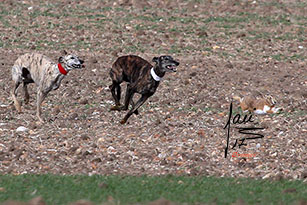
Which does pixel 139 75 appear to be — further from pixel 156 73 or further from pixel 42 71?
pixel 42 71

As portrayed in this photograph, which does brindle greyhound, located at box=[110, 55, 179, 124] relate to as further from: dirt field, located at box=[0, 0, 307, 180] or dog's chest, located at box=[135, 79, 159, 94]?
dirt field, located at box=[0, 0, 307, 180]

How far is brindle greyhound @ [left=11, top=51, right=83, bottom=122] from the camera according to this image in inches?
522

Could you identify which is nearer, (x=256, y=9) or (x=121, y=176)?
(x=121, y=176)

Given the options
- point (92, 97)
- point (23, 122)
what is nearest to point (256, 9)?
point (92, 97)

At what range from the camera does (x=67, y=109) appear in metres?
15.4

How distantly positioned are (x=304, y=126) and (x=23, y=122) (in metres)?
5.69

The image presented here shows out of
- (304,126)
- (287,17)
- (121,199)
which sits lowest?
(121,199)

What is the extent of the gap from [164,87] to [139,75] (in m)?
3.56

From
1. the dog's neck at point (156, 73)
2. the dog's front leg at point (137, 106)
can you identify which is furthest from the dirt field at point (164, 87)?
the dog's neck at point (156, 73)

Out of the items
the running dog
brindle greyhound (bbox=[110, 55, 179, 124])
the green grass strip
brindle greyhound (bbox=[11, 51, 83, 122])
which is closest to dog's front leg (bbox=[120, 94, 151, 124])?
brindle greyhound (bbox=[110, 55, 179, 124])

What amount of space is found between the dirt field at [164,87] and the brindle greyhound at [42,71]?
27.0 inches

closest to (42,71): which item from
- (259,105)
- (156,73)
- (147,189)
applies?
(156,73)

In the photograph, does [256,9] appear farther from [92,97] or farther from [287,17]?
[92,97]

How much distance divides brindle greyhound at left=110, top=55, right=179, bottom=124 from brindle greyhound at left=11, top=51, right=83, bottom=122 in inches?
49.0
